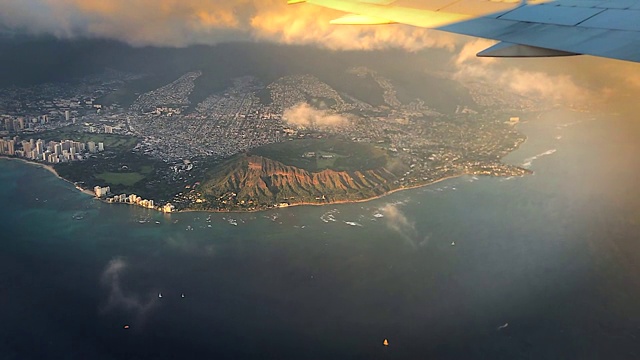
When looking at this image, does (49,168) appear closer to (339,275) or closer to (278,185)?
(278,185)

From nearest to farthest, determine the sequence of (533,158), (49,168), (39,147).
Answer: (49,168) < (39,147) < (533,158)

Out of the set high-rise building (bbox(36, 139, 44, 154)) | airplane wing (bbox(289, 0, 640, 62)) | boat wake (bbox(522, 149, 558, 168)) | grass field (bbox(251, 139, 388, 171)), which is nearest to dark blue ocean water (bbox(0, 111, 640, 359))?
high-rise building (bbox(36, 139, 44, 154))

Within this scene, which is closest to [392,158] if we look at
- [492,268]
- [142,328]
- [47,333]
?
[492,268]

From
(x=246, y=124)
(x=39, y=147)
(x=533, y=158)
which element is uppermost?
(x=246, y=124)

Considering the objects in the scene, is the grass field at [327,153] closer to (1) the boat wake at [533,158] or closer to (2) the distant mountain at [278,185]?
(2) the distant mountain at [278,185]

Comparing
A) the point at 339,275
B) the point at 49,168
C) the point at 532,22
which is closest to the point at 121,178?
the point at 49,168

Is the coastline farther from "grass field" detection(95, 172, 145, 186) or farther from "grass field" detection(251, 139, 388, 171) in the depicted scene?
"grass field" detection(251, 139, 388, 171)

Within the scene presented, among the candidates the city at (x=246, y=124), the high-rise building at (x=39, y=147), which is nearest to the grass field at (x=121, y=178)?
the city at (x=246, y=124)

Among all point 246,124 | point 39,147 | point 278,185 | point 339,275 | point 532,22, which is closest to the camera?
point 532,22
